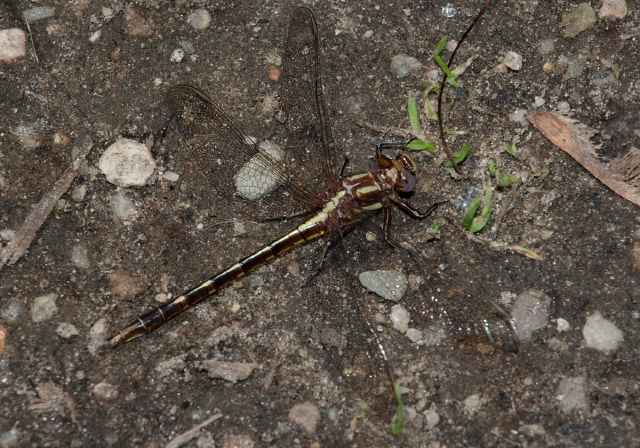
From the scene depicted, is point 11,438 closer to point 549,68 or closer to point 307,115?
point 307,115

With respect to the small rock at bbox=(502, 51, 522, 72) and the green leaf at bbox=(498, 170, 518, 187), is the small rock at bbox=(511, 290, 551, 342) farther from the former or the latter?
the small rock at bbox=(502, 51, 522, 72)

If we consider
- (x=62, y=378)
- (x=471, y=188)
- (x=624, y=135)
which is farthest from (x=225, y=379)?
(x=624, y=135)

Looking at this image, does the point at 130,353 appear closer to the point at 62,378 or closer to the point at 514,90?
the point at 62,378

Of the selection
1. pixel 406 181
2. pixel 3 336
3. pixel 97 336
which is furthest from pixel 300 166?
pixel 3 336

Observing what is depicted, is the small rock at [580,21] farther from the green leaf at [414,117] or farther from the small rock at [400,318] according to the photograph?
the small rock at [400,318]

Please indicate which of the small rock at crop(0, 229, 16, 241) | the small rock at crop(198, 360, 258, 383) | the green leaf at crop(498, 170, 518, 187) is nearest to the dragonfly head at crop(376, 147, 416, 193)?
the green leaf at crop(498, 170, 518, 187)
